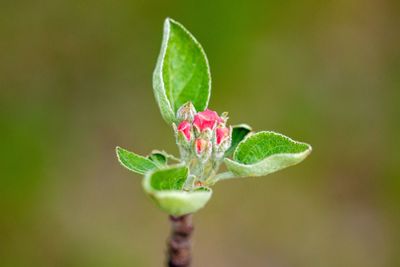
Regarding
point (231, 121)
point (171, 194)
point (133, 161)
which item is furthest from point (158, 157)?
point (231, 121)

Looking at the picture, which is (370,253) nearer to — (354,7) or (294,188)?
(294,188)

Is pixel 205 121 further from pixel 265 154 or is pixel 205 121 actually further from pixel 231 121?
pixel 231 121

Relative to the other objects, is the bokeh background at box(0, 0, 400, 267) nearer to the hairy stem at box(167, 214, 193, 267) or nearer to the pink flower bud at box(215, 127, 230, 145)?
the hairy stem at box(167, 214, 193, 267)

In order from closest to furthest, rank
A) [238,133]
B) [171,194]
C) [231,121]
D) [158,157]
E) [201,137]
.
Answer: [171,194]
[201,137]
[158,157]
[238,133]
[231,121]

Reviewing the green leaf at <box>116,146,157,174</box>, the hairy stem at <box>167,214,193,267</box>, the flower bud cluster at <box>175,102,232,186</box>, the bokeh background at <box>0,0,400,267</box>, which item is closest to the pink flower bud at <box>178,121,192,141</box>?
the flower bud cluster at <box>175,102,232,186</box>

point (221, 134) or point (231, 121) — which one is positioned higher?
point (231, 121)

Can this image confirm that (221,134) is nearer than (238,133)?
Yes
